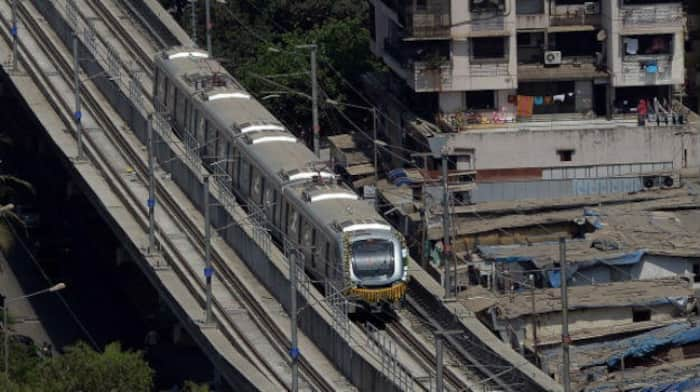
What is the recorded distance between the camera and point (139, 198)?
9125 cm

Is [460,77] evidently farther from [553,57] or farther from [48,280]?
[48,280]

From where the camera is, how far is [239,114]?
90.9 m

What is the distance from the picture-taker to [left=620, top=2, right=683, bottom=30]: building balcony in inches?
4050

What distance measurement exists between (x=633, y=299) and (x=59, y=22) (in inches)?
1322

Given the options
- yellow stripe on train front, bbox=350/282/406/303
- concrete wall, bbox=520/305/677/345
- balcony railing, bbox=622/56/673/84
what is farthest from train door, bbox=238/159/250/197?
balcony railing, bbox=622/56/673/84

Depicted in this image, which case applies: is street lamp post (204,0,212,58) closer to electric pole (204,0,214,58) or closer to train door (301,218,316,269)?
electric pole (204,0,214,58)

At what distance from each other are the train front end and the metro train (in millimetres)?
29

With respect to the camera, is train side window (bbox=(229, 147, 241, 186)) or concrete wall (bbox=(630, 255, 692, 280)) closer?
concrete wall (bbox=(630, 255, 692, 280))

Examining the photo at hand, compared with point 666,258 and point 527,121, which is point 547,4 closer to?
point 527,121

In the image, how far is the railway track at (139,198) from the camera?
7701 cm

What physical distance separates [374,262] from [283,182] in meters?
7.10

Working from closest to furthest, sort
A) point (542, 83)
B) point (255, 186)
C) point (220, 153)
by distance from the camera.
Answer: point (255, 186) < point (220, 153) < point (542, 83)

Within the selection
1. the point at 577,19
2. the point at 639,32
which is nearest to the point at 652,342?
the point at 639,32

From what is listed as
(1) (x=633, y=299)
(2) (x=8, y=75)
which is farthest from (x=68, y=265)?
(1) (x=633, y=299)
